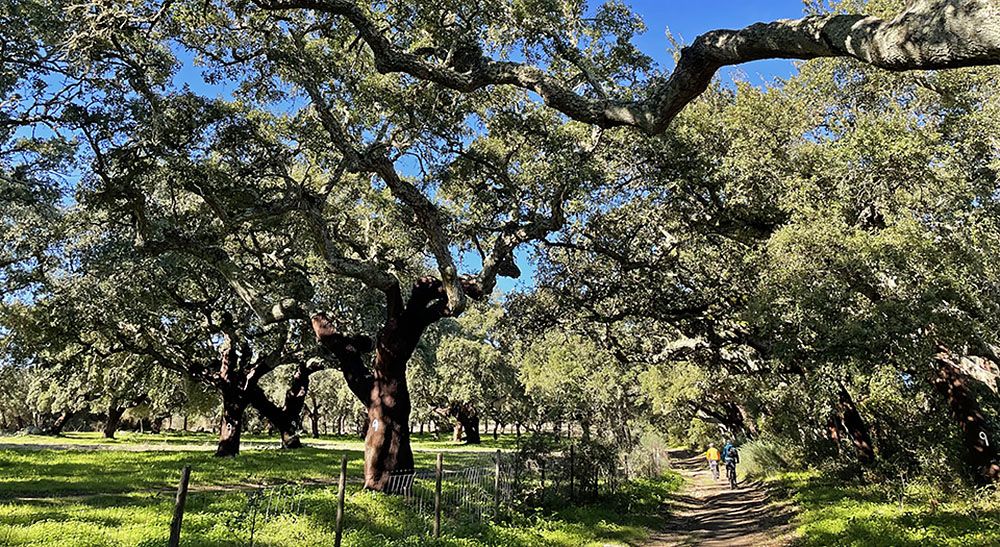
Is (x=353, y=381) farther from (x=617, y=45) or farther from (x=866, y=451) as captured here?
(x=866, y=451)

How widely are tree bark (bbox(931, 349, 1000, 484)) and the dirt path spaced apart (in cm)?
399

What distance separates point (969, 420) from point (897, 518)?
3688mm

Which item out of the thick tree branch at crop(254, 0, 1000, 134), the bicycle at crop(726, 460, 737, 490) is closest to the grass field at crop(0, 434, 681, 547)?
the bicycle at crop(726, 460, 737, 490)

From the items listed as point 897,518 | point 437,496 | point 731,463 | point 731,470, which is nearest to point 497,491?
point 437,496

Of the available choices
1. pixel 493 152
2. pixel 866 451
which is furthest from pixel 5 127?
pixel 866 451

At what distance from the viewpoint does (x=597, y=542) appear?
1066cm

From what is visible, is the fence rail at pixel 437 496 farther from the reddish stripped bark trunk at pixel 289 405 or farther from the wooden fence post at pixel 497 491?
the reddish stripped bark trunk at pixel 289 405

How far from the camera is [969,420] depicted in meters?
12.2

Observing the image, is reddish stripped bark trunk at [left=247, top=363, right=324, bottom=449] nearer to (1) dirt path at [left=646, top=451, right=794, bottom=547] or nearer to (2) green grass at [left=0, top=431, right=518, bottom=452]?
(2) green grass at [left=0, top=431, right=518, bottom=452]

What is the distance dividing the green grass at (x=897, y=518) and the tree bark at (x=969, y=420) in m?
0.86

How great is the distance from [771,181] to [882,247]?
9.36 ft

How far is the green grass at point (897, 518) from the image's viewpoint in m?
8.80

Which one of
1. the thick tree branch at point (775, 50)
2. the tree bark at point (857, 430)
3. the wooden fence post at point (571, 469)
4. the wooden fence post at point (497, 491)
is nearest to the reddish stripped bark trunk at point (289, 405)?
the wooden fence post at point (571, 469)

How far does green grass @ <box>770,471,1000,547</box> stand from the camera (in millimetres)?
8805
